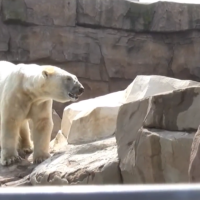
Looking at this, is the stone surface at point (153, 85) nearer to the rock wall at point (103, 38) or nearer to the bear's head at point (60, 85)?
the bear's head at point (60, 85)

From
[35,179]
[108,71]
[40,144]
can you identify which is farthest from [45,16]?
[35,179]

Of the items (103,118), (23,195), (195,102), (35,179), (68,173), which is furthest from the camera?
(103,118)

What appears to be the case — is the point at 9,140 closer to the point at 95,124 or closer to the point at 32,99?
the point at 32,99

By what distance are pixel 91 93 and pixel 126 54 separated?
1.04m

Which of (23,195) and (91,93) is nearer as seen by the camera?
(23,195)

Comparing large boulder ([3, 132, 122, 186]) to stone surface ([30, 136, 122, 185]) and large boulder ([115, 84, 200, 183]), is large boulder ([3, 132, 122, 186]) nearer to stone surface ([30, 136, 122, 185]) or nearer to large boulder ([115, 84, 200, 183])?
stone surface ([30, 136, 122, 185])

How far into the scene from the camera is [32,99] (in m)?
4.79

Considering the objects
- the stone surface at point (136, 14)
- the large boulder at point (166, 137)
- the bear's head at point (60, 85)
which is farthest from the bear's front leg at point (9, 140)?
the stone surface at point (136, 14)

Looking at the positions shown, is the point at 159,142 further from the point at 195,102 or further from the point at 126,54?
the point at 126,54

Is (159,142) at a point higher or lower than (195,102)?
lower

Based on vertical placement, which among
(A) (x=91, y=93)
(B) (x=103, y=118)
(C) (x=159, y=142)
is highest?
(C) (x=159, y=142)

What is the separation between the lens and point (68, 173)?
377cm

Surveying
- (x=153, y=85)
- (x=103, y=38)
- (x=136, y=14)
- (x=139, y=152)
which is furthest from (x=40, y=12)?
(x=139, y=152)

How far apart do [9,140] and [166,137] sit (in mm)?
2027
